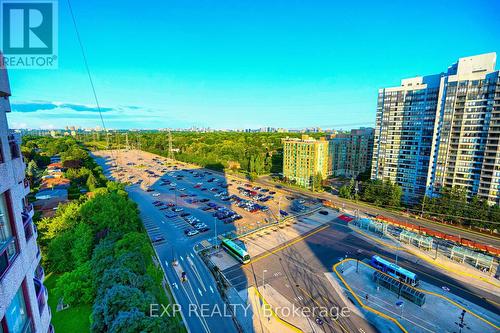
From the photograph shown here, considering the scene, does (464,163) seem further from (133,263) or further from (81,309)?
(81,309)

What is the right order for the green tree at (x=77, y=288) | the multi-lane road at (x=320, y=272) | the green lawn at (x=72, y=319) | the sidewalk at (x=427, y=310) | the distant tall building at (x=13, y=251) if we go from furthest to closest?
the multi-lane road at (x=320, y=272)
the sidewalk at (x=427, y=310)
the green tree at (x=77, y=288)
the green lawn at (x=72, y=319)
the distant tall building at (x=13, y=251)

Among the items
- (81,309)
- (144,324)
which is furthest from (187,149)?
(144,324)

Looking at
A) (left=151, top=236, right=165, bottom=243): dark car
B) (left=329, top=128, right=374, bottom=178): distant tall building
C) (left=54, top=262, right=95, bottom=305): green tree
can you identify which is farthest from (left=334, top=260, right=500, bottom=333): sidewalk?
(left=329, top=128, right=374, bottom=178): distant tall building

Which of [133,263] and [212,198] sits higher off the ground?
[133,263]

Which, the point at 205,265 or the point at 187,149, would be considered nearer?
the point at 205,265

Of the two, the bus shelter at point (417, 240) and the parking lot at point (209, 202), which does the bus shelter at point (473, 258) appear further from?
the parking lot at point (209, 202)

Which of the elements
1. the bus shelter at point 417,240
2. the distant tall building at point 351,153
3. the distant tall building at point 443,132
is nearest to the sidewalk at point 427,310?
the bus shelter at point 417,240
